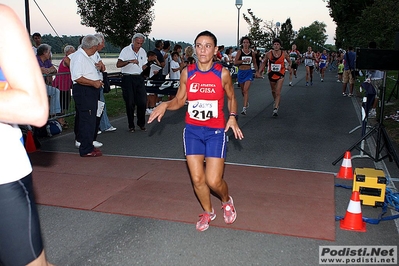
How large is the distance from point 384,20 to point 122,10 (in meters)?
12.3

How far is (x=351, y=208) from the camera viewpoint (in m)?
4.36

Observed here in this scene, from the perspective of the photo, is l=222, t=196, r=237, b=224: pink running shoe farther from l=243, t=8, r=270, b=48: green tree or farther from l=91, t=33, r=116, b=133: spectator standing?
l=243, t=8, r=270, b=48: green tree

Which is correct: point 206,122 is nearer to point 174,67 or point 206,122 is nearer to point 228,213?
point 228,213

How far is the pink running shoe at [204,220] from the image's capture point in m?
4.34

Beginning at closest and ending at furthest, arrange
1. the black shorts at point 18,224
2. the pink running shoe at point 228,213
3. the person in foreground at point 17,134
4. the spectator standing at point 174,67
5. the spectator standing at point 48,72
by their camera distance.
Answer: the person in foreground at point 17,134
the black shorts at point 18,224
the pink running shoe at point 228,213
the spectator standing at point 48,72
the spectator standing at point 174,67

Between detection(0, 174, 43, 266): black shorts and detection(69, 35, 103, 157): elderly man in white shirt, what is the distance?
5.62m

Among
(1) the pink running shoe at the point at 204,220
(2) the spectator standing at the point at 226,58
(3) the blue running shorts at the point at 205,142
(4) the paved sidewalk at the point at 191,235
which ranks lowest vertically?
(4) the paved sidewalk at the point at 191,235

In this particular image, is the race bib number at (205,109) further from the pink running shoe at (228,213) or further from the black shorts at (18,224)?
the black shorts at (18,224)

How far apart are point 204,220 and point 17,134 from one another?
280 cm

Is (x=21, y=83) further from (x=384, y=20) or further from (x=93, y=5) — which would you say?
(x=93, y=5)

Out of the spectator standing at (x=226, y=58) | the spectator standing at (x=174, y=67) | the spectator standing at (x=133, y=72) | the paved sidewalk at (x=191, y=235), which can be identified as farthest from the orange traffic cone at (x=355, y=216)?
the spectator standing at (x=226, y=58)

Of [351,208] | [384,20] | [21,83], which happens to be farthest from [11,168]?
[384,20]

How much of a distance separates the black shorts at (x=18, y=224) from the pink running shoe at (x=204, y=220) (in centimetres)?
253

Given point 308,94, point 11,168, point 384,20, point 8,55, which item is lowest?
point 308,94
